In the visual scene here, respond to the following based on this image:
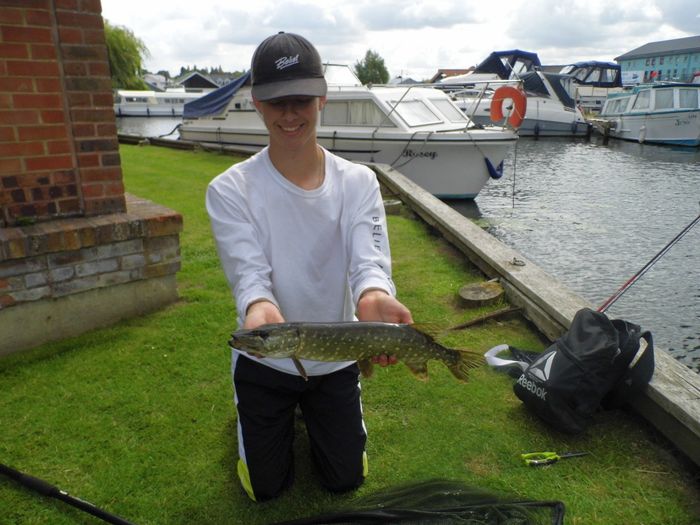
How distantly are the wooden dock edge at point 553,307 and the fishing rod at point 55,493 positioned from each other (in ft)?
10.8

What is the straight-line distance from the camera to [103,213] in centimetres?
471

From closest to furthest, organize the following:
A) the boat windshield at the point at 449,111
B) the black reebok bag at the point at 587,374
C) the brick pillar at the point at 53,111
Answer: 1. the black reebok bag at the point at 587,374
2. the brick pillar at the point at 53,111
3. the boat windshield at the point at 449,111

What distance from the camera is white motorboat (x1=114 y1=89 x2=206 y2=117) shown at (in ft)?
227

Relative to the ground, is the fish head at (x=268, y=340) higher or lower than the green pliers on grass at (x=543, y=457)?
higher

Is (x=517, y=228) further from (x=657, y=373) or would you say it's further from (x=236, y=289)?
(x=236, y=289)

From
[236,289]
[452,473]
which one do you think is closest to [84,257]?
[236,289]

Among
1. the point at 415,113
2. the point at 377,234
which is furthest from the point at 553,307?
the point at 415,113

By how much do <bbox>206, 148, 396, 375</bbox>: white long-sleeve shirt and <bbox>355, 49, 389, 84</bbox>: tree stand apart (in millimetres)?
88570

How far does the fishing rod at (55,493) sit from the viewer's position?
105 inches

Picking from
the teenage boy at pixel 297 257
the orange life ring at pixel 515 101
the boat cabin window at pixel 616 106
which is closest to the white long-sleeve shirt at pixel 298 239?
the teenage boy at pixel 297 257

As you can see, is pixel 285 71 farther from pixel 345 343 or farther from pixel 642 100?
pixel 642 100

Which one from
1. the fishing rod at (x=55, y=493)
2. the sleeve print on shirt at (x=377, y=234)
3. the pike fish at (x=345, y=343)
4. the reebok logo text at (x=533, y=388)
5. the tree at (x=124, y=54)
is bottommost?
the fishing rod at (x=55, y=493)

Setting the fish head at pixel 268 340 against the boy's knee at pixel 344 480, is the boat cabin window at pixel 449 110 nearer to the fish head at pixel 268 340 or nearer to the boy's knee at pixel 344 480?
the boy's knee at pixel 344 480

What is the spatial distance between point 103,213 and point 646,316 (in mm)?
6777
